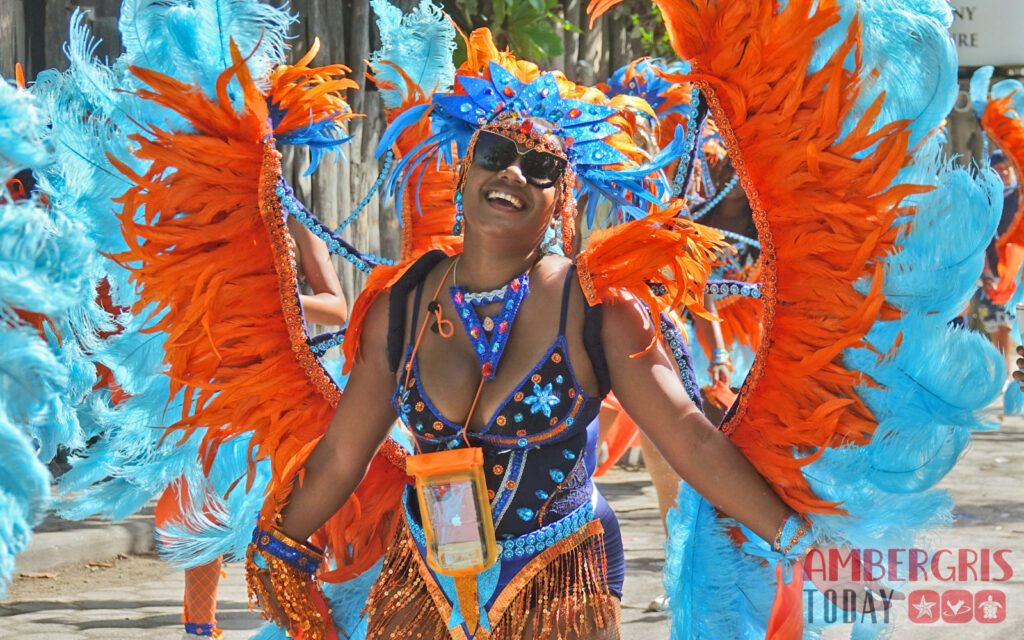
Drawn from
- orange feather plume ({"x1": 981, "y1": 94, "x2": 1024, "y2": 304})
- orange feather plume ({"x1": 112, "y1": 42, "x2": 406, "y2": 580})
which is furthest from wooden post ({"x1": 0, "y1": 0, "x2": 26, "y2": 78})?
orange feather plume ({"x1": 981, "y1": 94, "x2": 1024, "y2": 304})

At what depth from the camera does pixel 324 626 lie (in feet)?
10.5

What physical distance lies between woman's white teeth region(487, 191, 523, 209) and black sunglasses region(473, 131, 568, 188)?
58 mm

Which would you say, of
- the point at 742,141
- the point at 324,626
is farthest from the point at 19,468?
the point at 742,141

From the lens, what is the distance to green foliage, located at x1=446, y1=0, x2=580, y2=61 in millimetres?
8500

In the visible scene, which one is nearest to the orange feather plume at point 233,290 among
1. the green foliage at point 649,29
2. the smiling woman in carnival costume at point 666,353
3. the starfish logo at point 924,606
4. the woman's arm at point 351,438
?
the woman's arm at point 351,438

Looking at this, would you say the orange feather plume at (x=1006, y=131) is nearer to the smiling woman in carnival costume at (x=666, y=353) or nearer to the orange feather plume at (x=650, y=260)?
the smiling woman in carnival costume at (x=666, y=353)

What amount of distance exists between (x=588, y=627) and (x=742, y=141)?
1.18 metres

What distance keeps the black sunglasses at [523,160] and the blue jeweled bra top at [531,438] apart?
234 millimetres

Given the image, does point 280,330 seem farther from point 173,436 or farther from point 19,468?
point 19,468

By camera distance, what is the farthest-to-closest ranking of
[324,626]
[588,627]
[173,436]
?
1. [173,436]
2. [324,626]
3. [588,627]

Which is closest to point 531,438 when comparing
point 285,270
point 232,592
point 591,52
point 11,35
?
point 285,270

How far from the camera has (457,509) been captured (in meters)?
2.83

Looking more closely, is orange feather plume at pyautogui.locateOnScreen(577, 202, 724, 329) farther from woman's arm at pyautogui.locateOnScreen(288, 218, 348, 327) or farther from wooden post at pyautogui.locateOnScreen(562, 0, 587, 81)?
wooden post at pyautogui.locateOnScreen(562, 0, 587, 81)

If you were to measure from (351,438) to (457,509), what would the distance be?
412 mm
